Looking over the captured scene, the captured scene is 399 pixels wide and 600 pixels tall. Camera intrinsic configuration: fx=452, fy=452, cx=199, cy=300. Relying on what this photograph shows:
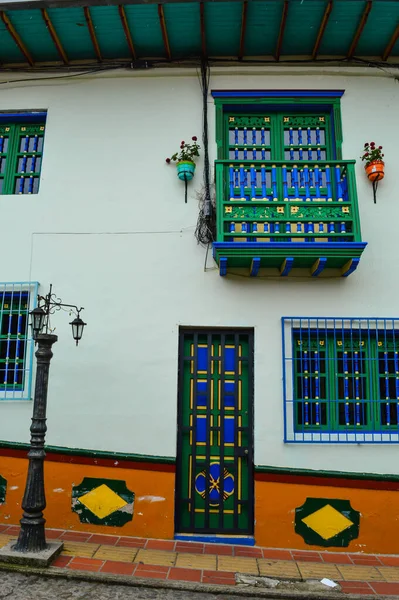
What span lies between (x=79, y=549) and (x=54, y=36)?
6212 millimetres

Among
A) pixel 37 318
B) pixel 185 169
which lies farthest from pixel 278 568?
pixel 185 169

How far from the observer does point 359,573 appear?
4555mm

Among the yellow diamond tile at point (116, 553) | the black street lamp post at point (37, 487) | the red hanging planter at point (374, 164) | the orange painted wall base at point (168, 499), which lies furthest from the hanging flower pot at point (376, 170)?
the yellow diamond tile at point (116, 553)

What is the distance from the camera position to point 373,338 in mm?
5543

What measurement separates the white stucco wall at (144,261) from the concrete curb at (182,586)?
139 centimetres

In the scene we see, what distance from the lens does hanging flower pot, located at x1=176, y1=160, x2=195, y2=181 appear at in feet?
18.9

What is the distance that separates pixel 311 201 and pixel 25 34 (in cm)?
432

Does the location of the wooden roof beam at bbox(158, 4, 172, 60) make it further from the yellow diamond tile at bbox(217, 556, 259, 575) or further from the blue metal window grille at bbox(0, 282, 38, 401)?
the yellow diamond tile at bbox(217, 556, 259, 575)

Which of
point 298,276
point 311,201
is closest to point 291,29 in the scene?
point 311,201

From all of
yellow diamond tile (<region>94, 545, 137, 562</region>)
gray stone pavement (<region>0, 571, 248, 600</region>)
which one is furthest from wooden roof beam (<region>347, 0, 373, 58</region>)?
yellow diamond tile (<region>94, 545, 137, 562</region>)

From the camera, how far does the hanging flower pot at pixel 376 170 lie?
5.64m

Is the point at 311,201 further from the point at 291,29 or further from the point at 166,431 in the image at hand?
the point at 166,431

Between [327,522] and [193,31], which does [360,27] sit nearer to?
[193,31]

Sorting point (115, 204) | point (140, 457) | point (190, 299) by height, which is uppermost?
point (115, 204)
